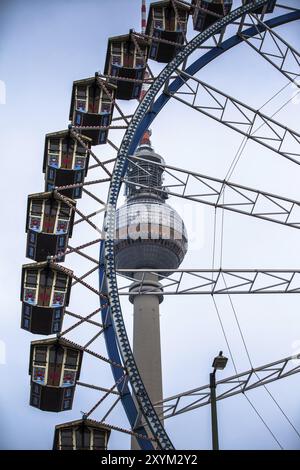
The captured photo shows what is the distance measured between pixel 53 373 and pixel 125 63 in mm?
12544

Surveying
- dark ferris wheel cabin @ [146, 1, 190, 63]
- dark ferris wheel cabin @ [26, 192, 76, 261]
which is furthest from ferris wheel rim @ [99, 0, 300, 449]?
dark ferris wheel cabin @ [146, 1, 190, 63]

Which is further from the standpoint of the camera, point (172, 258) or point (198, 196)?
point (172, 258)

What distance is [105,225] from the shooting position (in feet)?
73.2

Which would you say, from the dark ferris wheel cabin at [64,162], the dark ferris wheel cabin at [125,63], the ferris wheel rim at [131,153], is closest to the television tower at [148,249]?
the dark ferris wheel cabin at [125,63]

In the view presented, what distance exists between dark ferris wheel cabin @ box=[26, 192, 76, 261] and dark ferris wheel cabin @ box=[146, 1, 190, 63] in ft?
28.6

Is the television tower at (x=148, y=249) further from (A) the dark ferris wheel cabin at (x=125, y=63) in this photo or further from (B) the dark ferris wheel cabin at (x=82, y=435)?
(B) the dark ferris wheel cabin at (x=82, y=435)

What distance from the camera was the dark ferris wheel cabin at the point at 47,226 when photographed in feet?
76.2

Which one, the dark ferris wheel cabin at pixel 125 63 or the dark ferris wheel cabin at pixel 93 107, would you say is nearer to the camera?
the dark ferris wheel cabin at pixel 93 107

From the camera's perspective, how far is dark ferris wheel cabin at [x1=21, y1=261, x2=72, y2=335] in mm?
21844

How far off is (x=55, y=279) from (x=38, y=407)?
3.54 meters

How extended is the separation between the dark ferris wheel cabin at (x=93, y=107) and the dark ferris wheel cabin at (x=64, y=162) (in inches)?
56.6

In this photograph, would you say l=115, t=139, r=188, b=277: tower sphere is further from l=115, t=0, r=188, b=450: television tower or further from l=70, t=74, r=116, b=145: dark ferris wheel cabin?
l=70, t=74, r=116, b=145: dark ferris wheel cabin

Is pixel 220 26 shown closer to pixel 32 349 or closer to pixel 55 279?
pixel 55 279
